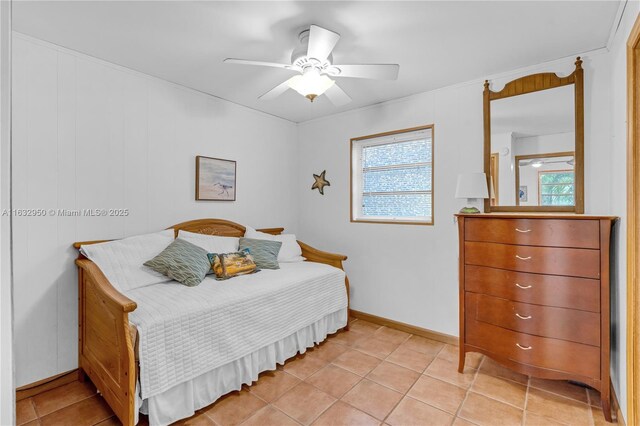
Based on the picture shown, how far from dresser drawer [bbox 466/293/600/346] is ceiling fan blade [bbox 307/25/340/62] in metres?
1.97

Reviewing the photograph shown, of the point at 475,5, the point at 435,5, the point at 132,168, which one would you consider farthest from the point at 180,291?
the point at 475,5

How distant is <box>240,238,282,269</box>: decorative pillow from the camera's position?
297 centimetres

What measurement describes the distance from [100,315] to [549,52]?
3.54 metres

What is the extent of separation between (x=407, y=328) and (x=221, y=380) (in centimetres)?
191

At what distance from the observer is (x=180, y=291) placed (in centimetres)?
220

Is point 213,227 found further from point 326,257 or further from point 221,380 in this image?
point 221,380

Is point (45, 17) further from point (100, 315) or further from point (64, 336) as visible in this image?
point (64, 336)

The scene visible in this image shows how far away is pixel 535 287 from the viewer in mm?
2096

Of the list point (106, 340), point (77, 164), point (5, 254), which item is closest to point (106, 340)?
point (106, 340)

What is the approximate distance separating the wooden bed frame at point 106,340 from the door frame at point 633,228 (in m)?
2.55

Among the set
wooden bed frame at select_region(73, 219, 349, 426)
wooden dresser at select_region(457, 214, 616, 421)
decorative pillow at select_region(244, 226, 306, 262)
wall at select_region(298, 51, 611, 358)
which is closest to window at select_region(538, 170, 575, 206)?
wall at select_region(298, 51, 611, 358)

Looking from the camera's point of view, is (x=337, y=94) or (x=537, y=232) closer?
(x=537, y=232)

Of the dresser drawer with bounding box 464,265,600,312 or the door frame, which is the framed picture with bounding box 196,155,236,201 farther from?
the door frame

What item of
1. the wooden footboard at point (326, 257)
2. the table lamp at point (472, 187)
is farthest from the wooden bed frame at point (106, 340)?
the table lamp at point (472, 187)
